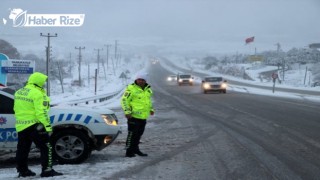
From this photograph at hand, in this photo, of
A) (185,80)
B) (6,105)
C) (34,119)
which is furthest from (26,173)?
(185,80)

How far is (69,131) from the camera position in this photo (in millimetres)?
8289

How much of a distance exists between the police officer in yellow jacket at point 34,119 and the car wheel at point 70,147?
1.01m

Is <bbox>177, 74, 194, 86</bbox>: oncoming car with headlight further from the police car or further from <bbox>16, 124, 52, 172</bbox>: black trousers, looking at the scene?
<bbox>16, 124, 52, 172</bbox>: black trousers

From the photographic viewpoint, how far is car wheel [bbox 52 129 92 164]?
27.1 ft

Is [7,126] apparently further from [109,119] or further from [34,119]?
[109,119]

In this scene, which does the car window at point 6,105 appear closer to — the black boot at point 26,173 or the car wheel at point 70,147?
the car wheel at point 70,147

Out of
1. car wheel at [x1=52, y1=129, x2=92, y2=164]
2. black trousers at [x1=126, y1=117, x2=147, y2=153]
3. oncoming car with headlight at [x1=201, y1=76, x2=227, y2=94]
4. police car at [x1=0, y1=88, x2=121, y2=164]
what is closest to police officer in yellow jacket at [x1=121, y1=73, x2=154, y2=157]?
black trousers at [x1=126, y1=117, x2=147, y2=153]

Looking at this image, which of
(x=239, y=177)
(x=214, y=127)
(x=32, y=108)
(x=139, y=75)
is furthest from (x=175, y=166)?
(x=214, y=127)

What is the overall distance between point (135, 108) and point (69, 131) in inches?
57.3

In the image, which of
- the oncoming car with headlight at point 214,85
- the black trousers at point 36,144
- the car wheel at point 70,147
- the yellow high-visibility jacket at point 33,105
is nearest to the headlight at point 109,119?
the car wheel at point 70,147

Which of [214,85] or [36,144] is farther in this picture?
[214,85]

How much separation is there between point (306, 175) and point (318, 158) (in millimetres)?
1701

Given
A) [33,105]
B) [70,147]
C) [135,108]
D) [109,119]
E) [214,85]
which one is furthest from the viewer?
[214,85]

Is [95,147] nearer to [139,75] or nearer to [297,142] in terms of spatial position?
[139,75]
